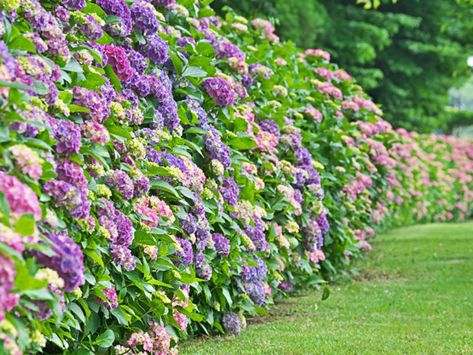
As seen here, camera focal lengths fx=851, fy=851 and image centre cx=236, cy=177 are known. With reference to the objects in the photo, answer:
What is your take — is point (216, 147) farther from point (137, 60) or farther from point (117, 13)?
point (117, 13)

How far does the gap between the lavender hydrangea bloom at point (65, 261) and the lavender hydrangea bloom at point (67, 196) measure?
A: 224 millimetres

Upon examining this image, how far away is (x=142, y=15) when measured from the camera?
4102 mm

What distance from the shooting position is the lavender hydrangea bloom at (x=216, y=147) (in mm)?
4504

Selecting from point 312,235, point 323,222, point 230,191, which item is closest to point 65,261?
point 230,191

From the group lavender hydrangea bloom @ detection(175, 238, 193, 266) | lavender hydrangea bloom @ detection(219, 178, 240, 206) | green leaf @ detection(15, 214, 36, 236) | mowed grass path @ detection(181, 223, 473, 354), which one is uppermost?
green leaf @ detection(15, 214, 36, 236)

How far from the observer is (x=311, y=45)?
15930mm

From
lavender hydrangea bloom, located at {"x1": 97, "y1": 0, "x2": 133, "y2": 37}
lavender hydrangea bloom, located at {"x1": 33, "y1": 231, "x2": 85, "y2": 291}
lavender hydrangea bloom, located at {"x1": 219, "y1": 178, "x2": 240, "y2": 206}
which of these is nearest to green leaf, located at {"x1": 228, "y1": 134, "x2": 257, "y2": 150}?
lavender hydrangea bloom, located at {"x1": 219, "y1": 178, "x2": 240, "y2": 206}

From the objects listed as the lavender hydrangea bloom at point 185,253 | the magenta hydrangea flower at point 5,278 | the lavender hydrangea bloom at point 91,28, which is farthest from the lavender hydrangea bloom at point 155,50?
the magenta hydrangea flower at point 5,278

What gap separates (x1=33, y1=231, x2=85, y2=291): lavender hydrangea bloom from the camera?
2.61m

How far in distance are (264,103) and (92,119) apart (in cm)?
293

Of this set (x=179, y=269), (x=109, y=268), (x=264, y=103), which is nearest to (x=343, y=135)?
(x=264, y=103)

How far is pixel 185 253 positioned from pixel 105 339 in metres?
0.71

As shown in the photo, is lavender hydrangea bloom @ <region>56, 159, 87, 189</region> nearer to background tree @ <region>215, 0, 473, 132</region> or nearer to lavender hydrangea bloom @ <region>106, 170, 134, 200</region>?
lavender hydrangea bloom @ <region>106, 170, 134, 200</region>

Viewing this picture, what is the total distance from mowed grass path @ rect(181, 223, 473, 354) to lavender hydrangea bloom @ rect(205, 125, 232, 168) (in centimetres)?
98
